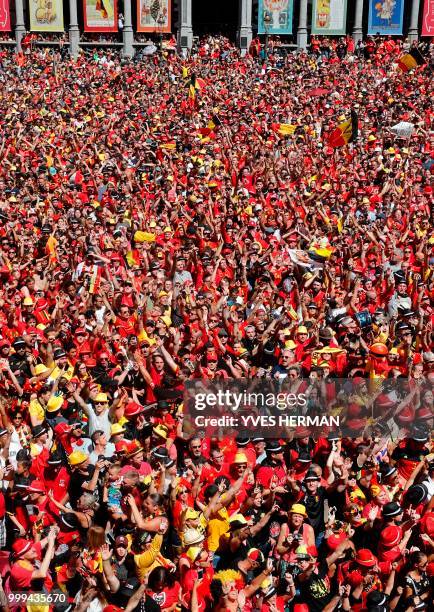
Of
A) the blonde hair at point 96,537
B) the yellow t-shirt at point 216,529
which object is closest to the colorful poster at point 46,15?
the yellow t-shirt at point 216,529

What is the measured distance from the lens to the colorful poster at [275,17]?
1833 inches

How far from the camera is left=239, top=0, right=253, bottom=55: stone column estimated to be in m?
47.0

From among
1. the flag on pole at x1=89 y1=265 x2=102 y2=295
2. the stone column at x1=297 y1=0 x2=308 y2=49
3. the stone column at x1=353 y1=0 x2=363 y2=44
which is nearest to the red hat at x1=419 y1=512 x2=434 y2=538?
the flag on pole at x1=89 y1=265 x2=102 y2=295

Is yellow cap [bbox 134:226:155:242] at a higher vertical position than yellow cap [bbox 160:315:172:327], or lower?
higher

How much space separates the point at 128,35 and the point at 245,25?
272 inches

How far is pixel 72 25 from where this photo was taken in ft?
155

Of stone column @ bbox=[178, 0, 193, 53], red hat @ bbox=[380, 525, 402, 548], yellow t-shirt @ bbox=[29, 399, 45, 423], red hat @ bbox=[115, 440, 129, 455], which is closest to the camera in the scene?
red hat @ bbox=[380, 525, 402, 548]

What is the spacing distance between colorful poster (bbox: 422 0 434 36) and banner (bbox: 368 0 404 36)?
157 cm

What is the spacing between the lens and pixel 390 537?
676 centimetres

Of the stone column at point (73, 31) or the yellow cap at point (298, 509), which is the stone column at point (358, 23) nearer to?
the stone column at point (73, 31)

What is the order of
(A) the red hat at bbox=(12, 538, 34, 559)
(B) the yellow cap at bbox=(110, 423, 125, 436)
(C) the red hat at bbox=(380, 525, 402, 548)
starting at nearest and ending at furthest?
(A) the red hat at bbox=(12, 538, 34, 559)
(C) the red hat at bbox=(380, 525, 402, 548)
(B) the yellow cap at bbox=(110, 423, 125, 436)

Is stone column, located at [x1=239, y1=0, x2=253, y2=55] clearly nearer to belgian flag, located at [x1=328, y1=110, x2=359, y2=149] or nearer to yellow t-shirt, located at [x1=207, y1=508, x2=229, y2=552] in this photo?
belgian flag, located at [x1=328, y1=110, x2=359, y2=149]

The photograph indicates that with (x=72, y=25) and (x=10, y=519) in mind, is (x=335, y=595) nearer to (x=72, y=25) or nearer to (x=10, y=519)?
(x=10, y=519)

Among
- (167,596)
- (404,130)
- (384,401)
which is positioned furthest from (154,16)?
(167,596)
